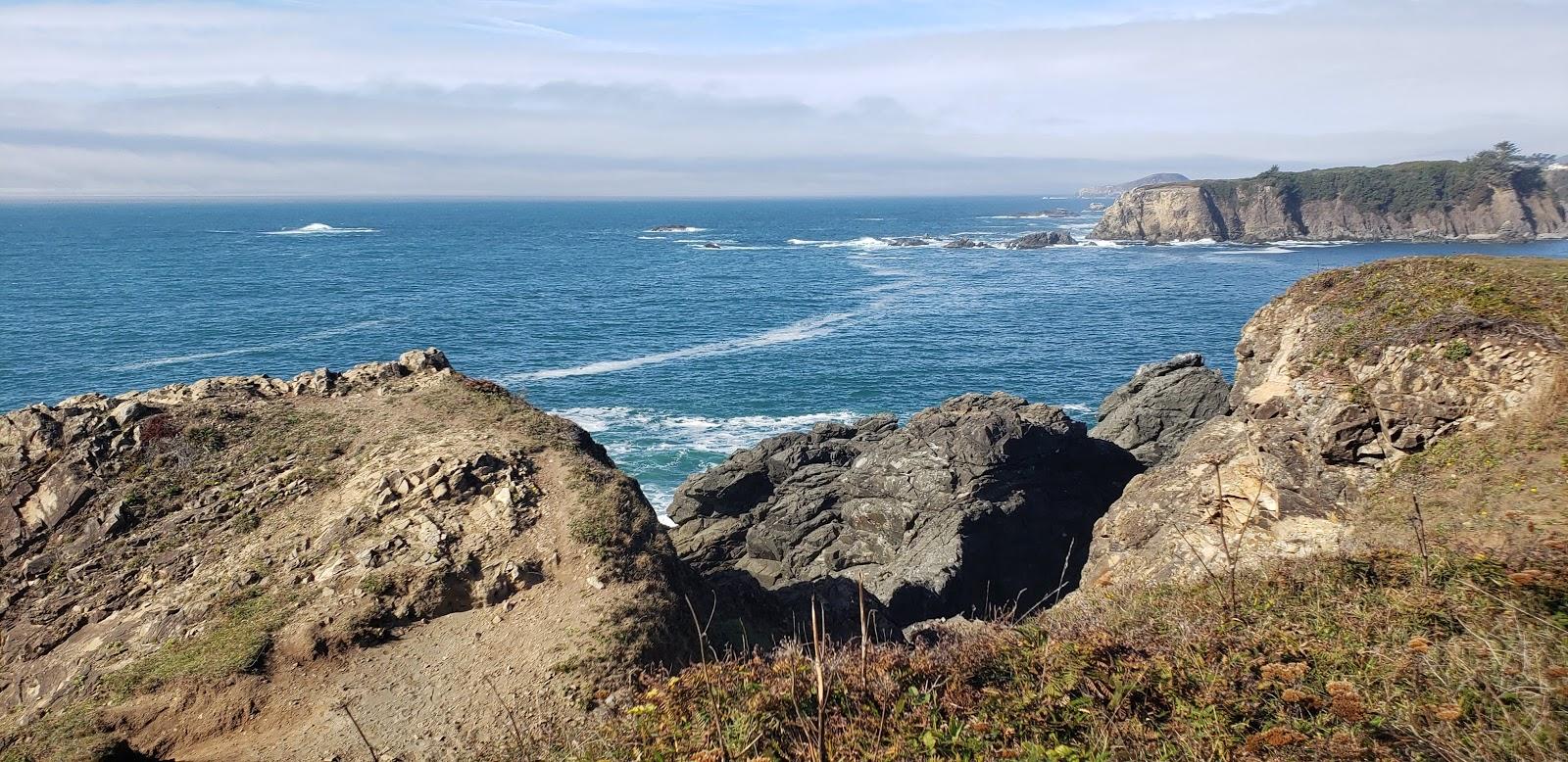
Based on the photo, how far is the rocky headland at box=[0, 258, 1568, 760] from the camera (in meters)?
7.20

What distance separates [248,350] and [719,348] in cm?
3243

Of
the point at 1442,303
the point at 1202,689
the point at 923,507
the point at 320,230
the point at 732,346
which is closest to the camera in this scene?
the point at 1202,689

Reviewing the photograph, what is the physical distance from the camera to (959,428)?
29688 millimetres

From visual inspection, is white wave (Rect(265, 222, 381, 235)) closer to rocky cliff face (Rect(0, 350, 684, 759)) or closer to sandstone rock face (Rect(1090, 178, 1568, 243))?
sandstone rock face (Rect(1090, 178, 1568, 243))

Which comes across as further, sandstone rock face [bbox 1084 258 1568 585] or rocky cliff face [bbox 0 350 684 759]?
sandstone rock face [bbox 1084 258 1568 585]

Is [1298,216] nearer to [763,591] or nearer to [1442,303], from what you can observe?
[1442,303]

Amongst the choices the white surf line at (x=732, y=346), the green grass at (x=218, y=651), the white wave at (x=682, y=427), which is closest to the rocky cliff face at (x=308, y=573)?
the green grass at (x=218, y=651)

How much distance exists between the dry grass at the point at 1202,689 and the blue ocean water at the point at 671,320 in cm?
2718

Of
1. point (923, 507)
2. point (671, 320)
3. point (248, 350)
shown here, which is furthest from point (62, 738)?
point (671, 320)

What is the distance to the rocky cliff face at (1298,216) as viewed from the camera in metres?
115

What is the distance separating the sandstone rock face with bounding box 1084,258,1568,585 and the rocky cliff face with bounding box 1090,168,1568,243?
123835 mm

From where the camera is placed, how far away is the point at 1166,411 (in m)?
33.6

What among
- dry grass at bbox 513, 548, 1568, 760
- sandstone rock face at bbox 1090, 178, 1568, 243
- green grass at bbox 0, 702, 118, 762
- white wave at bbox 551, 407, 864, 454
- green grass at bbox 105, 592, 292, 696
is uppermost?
sandstone rock face at bbox 1090, 178, 1568, 243

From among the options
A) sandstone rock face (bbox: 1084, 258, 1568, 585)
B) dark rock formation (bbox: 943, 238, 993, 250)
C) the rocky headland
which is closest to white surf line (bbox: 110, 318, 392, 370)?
the rocky headland
